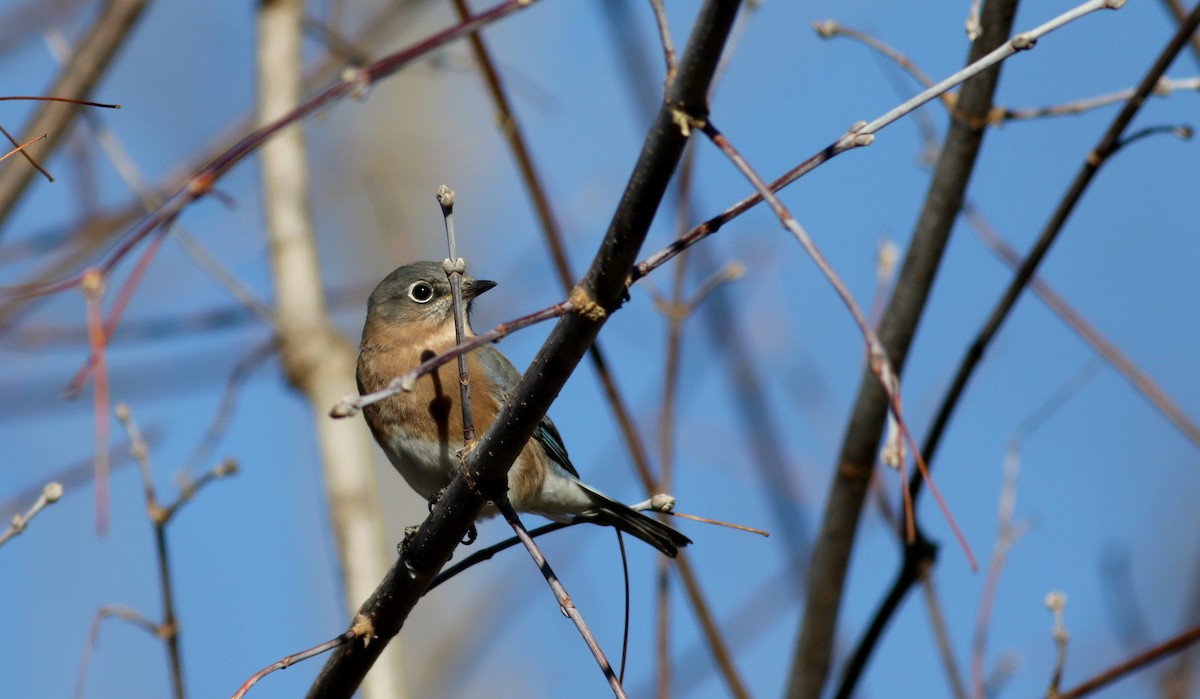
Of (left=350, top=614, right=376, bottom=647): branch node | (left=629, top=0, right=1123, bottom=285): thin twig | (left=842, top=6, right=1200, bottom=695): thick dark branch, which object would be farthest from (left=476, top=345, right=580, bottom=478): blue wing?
(left=629, top=0, right=1123, bottom=285): thin twig

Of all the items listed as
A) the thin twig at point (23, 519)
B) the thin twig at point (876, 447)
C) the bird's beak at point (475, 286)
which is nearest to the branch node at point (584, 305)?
the thin twig at point (23, 519)

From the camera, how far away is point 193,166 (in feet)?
18.3

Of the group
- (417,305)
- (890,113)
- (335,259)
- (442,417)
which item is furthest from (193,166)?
(335,259)

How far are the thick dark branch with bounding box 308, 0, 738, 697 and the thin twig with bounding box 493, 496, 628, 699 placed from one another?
74mm

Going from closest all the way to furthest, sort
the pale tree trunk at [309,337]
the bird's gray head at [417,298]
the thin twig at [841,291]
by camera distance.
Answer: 1. the thin twig at [841,291]
2. the pale tree trunk at [309,337]
3. the bird's gray head at [417,298]

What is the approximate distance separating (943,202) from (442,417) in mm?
1786

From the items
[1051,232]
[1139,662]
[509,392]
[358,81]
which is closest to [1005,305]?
[1051,232]

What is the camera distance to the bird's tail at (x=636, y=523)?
153 inches

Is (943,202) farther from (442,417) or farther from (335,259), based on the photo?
(335,259)

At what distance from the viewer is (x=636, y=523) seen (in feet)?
13.5

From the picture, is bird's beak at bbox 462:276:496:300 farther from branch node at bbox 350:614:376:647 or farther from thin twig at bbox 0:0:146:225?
branch node at bbox 350:614:376:647

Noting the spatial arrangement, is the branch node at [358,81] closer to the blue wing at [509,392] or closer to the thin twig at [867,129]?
the thin twig at [867,129]

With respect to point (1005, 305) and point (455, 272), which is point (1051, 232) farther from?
point (455, 272)

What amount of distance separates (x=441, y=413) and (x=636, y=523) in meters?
0.81
